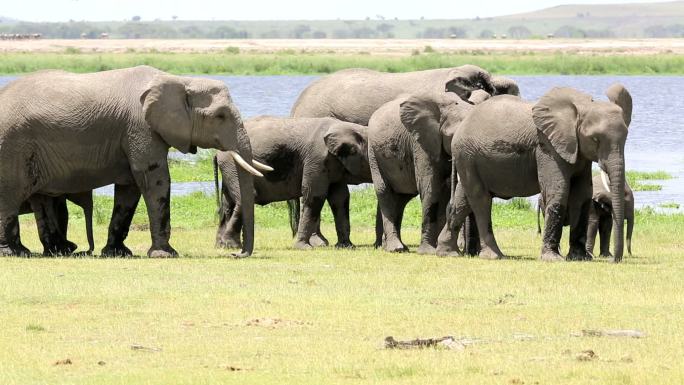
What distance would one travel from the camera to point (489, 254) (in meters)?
18.5

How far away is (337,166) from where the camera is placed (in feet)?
67.4

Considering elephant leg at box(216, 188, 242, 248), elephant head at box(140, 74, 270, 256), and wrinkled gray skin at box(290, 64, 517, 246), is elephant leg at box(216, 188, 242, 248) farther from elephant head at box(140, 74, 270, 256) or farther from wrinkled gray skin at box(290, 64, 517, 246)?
elephant head at box(140, 74, 270, 256)

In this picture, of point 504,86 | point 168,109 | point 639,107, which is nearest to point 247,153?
point 168,109

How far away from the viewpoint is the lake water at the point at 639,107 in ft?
103

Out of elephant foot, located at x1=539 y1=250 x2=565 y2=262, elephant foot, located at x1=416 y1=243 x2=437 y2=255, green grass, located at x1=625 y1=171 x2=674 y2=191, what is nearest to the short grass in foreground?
elephant foot, located at x1=539 y1=250 x2=565 y2=262

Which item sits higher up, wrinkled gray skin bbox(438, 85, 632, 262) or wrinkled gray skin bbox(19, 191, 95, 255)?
wrinkled gray skin bbox(438, 85, 632, 262)

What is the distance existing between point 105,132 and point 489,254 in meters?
4.48

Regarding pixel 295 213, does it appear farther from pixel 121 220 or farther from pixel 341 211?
pixel 121 220

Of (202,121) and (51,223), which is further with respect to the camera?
(51,223)

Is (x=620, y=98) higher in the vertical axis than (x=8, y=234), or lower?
higher

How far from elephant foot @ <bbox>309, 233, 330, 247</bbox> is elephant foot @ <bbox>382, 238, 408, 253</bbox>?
4.05 feet

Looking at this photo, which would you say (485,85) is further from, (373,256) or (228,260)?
(228,260)

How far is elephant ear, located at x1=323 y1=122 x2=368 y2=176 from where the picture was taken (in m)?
20.3

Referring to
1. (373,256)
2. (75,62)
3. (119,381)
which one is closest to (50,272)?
(373,256)
